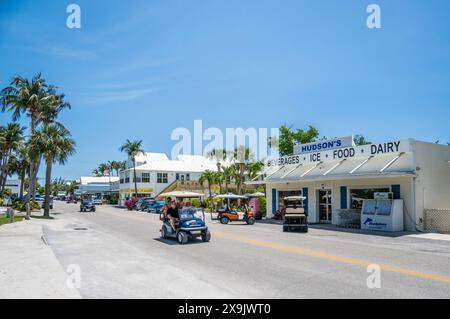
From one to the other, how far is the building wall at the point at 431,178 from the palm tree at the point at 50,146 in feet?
95.8

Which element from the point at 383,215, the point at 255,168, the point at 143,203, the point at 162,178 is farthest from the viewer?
the point at 162,178

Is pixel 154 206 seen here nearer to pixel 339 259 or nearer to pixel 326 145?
pixel 326 145

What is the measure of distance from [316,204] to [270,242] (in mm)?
13209

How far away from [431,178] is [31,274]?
73.0 ft

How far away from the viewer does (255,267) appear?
1073 centimetres

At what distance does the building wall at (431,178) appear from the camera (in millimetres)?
22500

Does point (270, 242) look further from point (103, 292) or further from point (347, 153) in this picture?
point (347, 153)

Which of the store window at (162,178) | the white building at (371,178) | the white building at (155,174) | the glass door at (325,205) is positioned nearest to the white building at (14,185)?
the white building at (155,174)

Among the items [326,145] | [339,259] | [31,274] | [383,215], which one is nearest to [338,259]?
[339,259]
